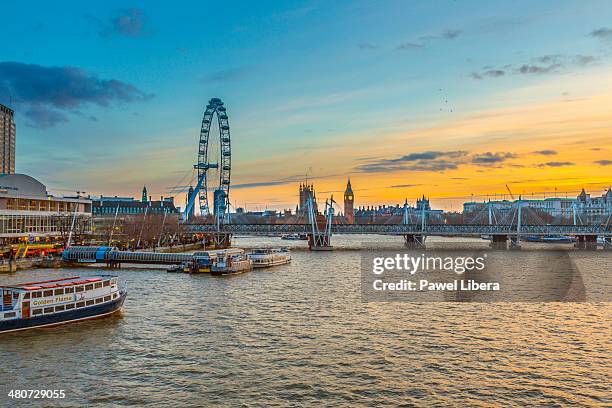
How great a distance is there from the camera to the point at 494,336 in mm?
31656

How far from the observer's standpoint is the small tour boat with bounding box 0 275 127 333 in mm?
31797

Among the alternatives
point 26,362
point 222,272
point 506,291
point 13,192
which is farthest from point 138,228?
point 26,362

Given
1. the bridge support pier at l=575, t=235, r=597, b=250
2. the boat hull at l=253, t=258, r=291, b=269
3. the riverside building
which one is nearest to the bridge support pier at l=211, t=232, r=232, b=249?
the riverside building

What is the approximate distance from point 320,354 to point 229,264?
38539 millimetres

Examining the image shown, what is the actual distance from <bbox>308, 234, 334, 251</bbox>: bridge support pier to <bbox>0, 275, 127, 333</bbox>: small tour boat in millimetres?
72647

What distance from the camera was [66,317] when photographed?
1340 inches

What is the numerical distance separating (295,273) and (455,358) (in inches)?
1534

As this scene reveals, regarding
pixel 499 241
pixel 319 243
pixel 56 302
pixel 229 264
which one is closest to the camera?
pixel 56 302

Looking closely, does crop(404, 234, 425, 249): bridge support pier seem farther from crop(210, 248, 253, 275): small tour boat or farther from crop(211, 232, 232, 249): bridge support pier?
crop(210, 248, 253, 275): small tour boat

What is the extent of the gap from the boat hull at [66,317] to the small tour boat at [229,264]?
82.1 ft

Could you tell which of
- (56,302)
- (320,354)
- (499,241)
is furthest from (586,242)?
(56,302)

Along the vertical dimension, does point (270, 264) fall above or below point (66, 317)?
above

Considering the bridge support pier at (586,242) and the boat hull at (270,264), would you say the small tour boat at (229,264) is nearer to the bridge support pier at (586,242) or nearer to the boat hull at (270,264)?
the boat hull at (270,264)

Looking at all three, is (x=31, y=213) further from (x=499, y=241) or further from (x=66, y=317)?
(x=499, y=241)
